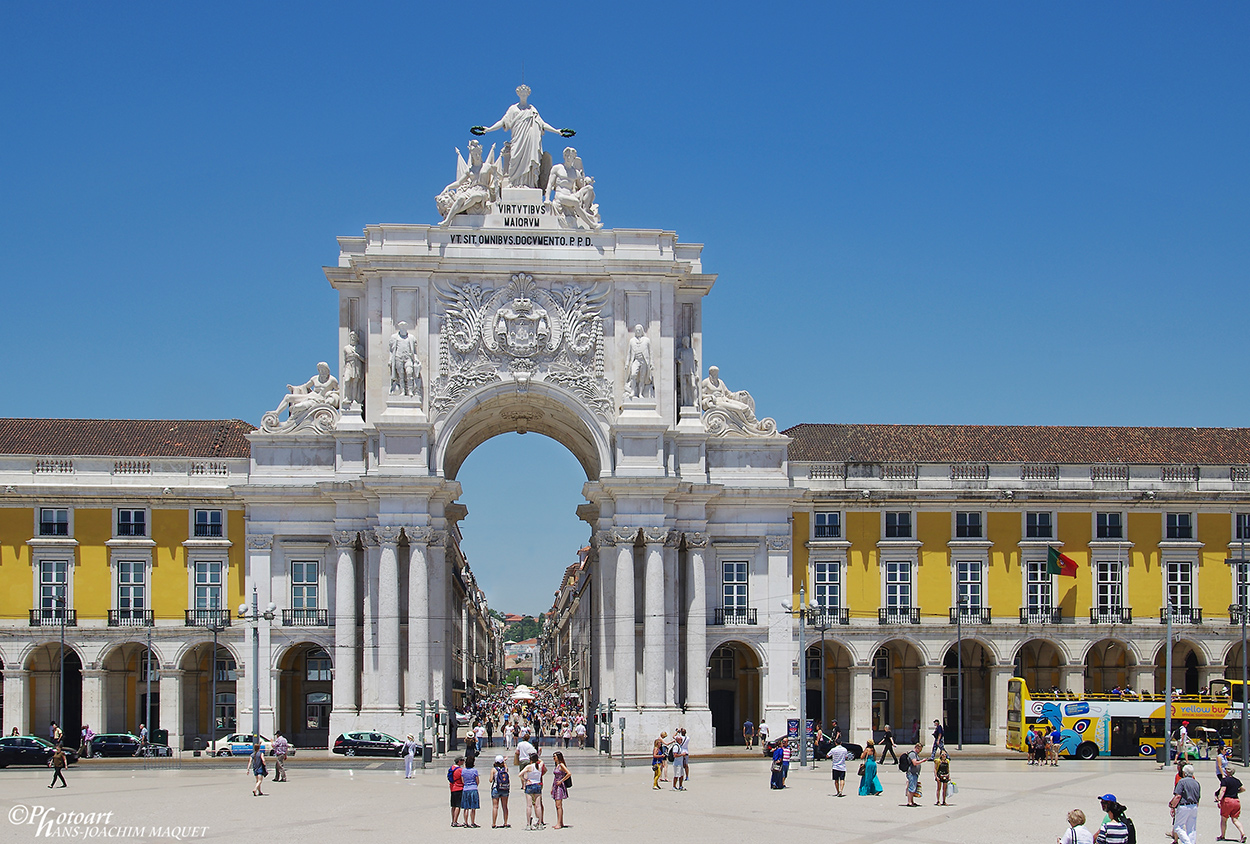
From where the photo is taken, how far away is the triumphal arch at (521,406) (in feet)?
221

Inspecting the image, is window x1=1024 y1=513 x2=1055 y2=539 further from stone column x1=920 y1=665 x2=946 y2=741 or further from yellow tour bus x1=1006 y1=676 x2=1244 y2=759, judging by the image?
yellow tour bus x1=1006 y1=676 x2=1244 y2=759

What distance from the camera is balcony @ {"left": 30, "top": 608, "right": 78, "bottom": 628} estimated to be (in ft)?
225

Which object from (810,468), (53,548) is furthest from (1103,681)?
(53,548)

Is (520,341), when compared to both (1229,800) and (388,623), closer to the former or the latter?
(388,623)

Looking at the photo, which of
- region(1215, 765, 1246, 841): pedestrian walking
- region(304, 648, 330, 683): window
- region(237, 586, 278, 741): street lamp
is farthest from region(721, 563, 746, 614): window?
region(1215, 765, 1246, 841): pedestrian walking

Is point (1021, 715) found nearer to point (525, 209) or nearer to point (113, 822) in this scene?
point (525, 209)

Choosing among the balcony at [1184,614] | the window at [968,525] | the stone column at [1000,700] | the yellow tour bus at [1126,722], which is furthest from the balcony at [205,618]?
the balcony at [1184,614]

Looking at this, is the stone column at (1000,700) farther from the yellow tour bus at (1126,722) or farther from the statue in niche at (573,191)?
the statue in niche at (573,191)

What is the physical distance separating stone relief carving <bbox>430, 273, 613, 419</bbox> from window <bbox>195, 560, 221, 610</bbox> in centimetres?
1249

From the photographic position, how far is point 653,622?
67.4 m

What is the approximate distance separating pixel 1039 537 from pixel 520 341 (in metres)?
25.5

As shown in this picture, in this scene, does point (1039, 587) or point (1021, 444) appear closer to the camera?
point (1039, 587)

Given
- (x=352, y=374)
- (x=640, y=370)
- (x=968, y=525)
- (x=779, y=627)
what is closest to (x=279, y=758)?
(x=352, y=374)

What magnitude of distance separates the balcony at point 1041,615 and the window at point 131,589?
39.4 metres
